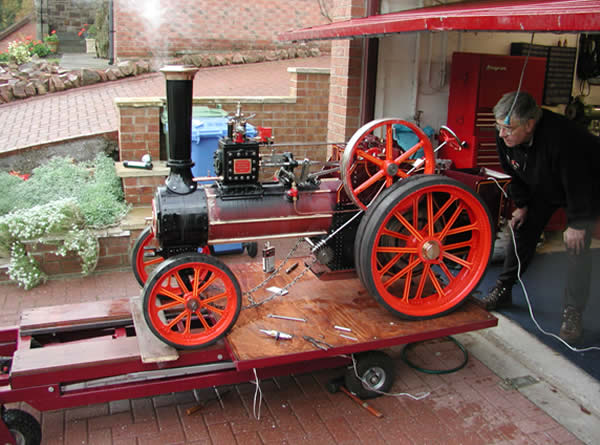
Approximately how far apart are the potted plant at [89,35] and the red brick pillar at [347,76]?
36.4 feet

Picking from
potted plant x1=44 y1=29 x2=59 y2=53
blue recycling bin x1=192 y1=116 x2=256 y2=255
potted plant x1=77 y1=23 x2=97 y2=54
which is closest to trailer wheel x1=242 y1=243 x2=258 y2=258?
blue recycling bin x1=192 y1=116 x2=256 y2=255

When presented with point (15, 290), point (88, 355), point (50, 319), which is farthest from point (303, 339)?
point (15, 290)

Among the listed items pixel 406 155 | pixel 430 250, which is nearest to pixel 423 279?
pixel 430 250

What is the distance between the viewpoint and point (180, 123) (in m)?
3.13

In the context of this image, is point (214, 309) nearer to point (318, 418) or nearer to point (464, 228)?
point (318, 418)

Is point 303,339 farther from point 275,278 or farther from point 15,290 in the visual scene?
point 15,290

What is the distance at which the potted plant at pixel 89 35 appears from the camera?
15047 millimetres

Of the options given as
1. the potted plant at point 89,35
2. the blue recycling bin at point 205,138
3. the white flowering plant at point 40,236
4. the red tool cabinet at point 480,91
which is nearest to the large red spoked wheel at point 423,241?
the red tool cabinet at point 480,91

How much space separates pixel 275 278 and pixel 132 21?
30.5 feet

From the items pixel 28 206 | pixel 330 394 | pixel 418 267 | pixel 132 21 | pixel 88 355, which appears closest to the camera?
pixel 88 355

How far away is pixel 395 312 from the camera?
3355mm

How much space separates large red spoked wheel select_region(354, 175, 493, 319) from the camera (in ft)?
10.7

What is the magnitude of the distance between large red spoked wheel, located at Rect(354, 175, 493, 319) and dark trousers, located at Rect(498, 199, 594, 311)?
0.71 meters

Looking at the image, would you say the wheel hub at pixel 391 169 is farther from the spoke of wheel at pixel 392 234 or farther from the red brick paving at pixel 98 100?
the red brick paving at pixel 98 100
